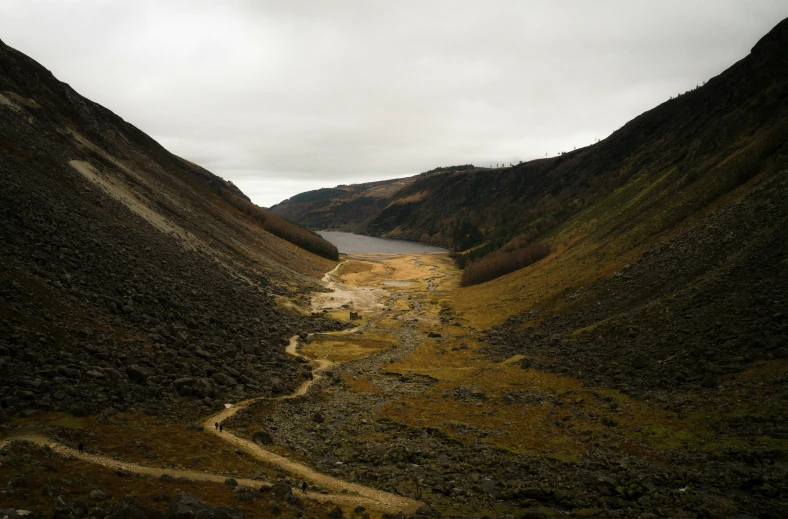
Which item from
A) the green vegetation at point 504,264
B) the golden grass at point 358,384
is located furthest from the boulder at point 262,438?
the green vegetation at point 504,264

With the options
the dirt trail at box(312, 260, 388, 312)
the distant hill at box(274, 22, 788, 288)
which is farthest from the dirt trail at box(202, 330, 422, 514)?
the distant hill at box(274, 22, 788, 288)

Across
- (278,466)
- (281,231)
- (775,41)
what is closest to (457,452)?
(278,466)

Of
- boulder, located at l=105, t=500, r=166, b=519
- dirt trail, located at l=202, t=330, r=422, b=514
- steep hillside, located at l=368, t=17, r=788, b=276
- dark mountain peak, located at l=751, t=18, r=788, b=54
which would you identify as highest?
dark mountain peak, located at l=751, t=18, r=788, b=54

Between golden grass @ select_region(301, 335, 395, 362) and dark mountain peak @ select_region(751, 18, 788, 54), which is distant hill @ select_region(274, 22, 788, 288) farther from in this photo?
golden grass @ select_region(301, 335, 395, 362)

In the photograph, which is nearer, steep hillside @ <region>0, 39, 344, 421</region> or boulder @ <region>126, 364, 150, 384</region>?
steep hillside @ <region>0, 39, 344, 421</region>

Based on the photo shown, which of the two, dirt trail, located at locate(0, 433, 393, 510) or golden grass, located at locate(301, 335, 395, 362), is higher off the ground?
dirt trail, located at locate(0, 433, 393, 510)

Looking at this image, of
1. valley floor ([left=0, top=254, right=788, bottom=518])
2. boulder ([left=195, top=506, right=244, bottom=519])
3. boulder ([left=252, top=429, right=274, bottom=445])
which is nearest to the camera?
boulder ([left=195, top=506, right=244, bottom=519])

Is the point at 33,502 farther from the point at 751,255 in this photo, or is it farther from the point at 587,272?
the point at 587,272

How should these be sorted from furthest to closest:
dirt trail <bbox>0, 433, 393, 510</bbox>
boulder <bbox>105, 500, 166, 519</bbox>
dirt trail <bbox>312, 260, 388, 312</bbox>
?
dirt trail <bbox>312, 260, 388, 312</bbox>, dirt trail <bbox>0, 433, 393, 510</bbox>, boulder <bbox>105, 500, 166, 519</bbox>
